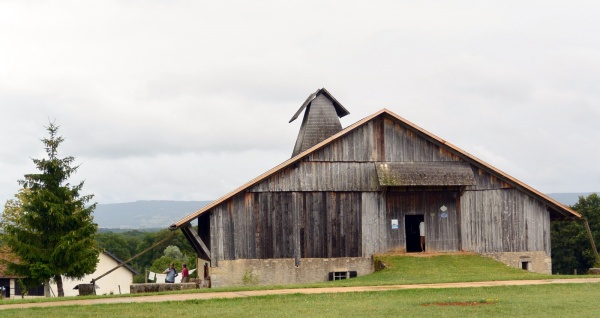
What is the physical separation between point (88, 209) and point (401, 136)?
20.0 m

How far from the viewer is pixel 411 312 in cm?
2034

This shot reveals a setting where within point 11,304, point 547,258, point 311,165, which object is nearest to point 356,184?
point 311,165

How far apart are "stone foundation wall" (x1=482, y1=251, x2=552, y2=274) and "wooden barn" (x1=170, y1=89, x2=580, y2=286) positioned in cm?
5

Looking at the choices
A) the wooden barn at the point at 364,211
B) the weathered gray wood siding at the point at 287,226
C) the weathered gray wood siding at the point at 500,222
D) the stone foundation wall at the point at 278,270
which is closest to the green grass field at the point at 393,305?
the stone foundation wall at the point at 278,270

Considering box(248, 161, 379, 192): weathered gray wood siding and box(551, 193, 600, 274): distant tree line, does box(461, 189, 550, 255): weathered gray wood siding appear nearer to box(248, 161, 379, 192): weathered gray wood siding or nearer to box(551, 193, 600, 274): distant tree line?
box(248, 161, 379, 192): weathered gray wood siding

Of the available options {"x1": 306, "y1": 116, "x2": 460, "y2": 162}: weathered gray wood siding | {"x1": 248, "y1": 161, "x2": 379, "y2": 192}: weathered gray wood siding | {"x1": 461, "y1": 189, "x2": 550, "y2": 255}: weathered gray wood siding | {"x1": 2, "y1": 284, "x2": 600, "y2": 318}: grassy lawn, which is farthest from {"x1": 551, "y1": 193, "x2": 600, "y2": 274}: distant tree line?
{"x1": 2, "y1": 284, "x2": 600, "y2": 318}: grassy lawn

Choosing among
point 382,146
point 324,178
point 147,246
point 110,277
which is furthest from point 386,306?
point 147,246

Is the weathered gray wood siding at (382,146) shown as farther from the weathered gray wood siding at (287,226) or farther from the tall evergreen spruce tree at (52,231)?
the tall evergreen spruce tree at (52,231)

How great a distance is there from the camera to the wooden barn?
36750 millimetres

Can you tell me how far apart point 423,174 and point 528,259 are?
711cm

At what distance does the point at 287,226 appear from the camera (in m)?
37.2

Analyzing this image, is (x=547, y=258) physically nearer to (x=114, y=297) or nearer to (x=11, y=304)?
(x=114, y=297)

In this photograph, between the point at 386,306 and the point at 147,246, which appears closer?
the point at 386,306

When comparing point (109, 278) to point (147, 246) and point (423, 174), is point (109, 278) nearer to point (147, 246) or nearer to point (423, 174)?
point (147, 246)
